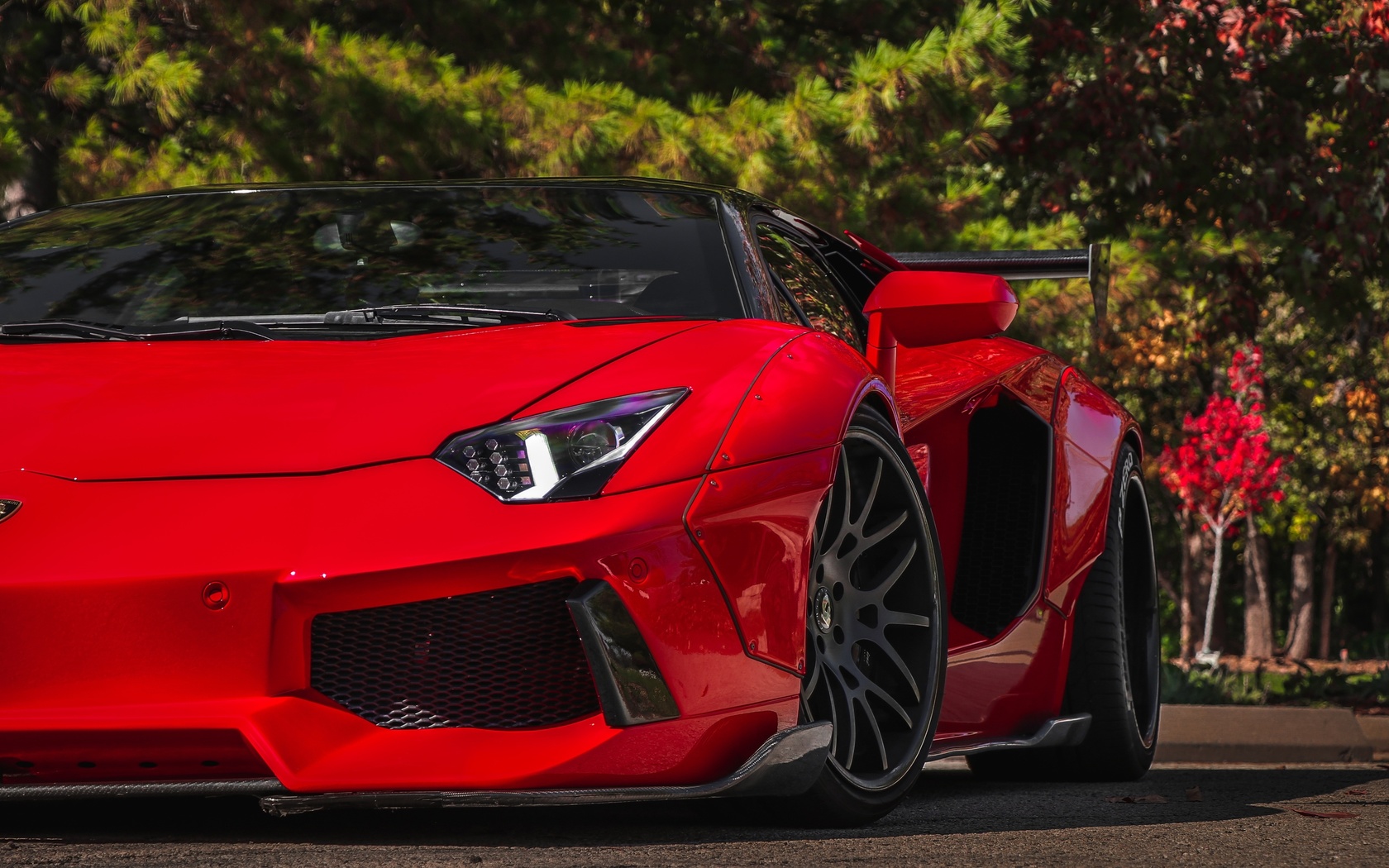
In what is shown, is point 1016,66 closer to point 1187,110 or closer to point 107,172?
point 1187,110

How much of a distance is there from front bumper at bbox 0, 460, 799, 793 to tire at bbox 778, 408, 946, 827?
0.53 m

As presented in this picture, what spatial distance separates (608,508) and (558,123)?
8109 millimetres

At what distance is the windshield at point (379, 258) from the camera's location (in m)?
3.57

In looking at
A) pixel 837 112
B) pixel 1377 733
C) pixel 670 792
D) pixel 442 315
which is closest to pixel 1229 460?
pixel 837 112

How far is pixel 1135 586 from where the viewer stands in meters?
5.48

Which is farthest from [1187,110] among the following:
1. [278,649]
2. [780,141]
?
[278,649]

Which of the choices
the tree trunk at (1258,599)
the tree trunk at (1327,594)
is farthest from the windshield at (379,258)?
the tree trunk at (1327,594)

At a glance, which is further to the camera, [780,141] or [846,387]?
[780,141]

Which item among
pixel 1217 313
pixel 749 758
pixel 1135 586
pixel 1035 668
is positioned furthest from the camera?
pixel 1217 313

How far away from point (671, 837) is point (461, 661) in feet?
1.79

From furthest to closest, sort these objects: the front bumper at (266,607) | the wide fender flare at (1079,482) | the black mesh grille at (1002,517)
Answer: the wide fender flare at (1079,482)
the black mesh grille at (1002,517)
the front bumper at (266,607)

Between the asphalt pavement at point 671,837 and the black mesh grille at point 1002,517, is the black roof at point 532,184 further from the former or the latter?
the asphalt pavement at point 671,837

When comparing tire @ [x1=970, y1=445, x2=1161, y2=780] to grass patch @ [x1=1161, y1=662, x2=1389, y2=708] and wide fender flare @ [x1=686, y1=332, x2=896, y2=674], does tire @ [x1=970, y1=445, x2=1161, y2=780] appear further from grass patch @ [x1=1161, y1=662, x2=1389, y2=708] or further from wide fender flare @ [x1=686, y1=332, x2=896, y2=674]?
grass patch @ [x1=1161, y1=662, x2=1389, y2=708]

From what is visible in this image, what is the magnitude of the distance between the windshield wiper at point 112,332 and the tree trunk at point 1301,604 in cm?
2850
